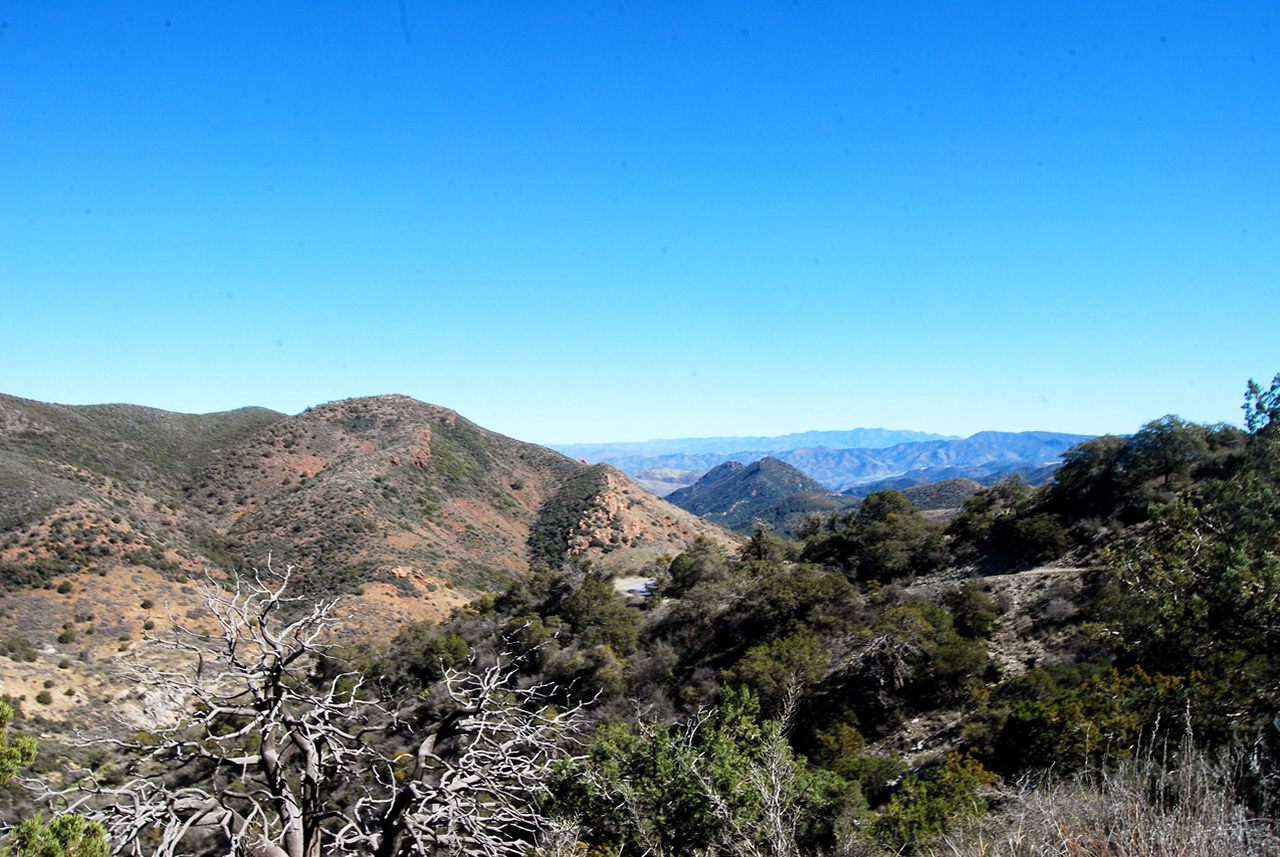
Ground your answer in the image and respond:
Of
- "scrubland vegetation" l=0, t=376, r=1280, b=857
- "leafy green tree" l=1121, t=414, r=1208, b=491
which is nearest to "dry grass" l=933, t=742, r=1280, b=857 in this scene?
"scrubland vegetation" l=0, t=376, r=1280, b=857

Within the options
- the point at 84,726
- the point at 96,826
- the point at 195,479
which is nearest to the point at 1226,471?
the point at 96,826

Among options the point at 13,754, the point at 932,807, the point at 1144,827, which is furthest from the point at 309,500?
the point at 1144,827

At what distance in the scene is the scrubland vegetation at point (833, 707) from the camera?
573 centimetres

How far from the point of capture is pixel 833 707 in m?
18.7

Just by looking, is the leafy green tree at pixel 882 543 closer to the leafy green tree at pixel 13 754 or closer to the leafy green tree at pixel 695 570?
the leafy green tree at pixel 695 570

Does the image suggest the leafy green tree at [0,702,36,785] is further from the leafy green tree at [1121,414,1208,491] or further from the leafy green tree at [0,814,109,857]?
the leafy green tree at [1121,414,1208,491]

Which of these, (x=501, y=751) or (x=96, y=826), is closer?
(x=501, y=751)

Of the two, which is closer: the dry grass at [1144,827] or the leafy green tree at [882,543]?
the dry grass at [1144,827]

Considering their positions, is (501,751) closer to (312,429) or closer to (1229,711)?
(1229,711)

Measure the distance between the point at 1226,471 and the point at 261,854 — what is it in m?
23.8

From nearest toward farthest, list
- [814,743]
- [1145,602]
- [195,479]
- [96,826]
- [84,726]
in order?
[96,826] < [1145,602] < [814,743] < [84,726] < [195,479]

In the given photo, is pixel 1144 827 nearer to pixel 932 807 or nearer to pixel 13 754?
pixel 932 807

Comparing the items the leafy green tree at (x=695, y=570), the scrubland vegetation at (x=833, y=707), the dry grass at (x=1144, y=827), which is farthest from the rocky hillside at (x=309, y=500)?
the dry grass at (x=1144, y=827)

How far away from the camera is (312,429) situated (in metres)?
65.2
